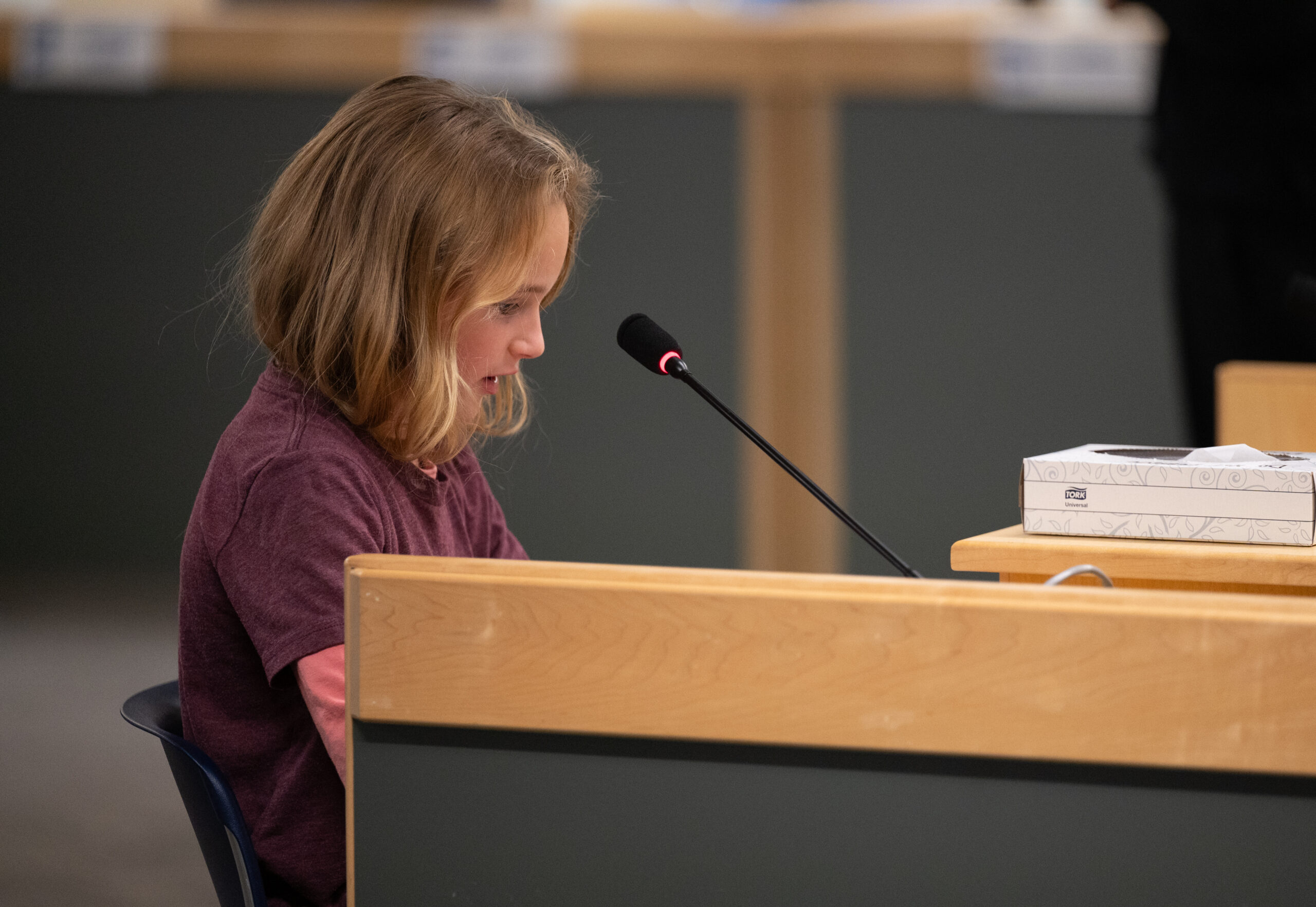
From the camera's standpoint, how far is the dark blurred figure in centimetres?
215

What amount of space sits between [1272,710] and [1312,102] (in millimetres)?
1923

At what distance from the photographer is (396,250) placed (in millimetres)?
928

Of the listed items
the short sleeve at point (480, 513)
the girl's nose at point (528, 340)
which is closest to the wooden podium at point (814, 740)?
the girl's nose at point (528, 340)

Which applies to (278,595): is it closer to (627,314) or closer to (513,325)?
(513,325)

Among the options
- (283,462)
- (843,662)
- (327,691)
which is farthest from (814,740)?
(283,462)

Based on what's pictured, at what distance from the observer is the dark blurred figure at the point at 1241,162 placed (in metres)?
2.15

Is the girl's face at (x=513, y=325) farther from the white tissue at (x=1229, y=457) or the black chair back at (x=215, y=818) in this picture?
the white tissue at (x=1229, y=457)

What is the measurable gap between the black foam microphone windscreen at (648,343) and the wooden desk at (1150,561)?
27cm

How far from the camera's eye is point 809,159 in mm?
2566

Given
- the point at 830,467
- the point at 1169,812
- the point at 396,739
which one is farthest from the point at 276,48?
the point at 1169,812

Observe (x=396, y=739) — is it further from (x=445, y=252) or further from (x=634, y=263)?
(x=634, y=263)

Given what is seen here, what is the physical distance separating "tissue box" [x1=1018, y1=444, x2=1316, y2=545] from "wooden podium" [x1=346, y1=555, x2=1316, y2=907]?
0.36 meters

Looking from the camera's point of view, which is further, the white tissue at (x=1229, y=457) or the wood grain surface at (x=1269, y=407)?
the wood grain surface at (x=1269, y=407)

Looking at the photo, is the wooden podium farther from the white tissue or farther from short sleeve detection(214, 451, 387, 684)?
the white tissue
